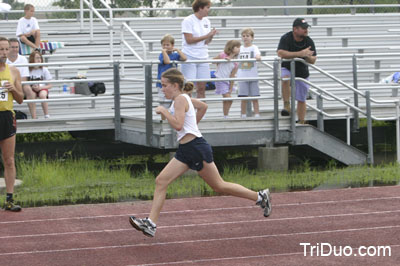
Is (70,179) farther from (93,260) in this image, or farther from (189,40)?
(93,260)

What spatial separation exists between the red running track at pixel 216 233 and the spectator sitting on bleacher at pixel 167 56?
2.65 meters

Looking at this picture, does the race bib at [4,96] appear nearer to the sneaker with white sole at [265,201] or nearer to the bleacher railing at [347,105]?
the sneaker with white sole at [265,201]

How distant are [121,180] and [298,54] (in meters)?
3.39

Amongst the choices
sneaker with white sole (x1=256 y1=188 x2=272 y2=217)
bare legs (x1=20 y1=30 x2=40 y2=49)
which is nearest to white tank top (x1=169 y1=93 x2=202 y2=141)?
sneaker with white sole (x1=256 y1=188 x2=272 y2=217)

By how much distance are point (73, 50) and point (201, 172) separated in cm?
969

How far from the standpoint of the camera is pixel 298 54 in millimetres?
13375

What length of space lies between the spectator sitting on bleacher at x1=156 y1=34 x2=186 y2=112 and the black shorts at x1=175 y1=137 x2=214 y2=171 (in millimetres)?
4287

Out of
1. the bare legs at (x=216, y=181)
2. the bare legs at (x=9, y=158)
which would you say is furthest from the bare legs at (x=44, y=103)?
the bare legs at (x=216, y=181)

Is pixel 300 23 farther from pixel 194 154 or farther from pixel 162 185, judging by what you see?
pixel 162 185

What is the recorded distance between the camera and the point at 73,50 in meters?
17.8

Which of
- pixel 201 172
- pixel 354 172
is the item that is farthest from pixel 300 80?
pixel 201 172

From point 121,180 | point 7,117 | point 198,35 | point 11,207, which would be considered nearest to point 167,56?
point 198,35

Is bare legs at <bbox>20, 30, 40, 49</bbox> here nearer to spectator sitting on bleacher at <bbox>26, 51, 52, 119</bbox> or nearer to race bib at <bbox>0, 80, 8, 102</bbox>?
spectator sitting on bleacher at <bbox>26, 51, 52, 119</bbox>

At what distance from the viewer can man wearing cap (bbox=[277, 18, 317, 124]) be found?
13.4 metres
